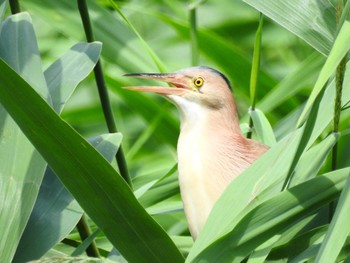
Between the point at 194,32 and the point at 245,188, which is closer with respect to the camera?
the point at 245,188

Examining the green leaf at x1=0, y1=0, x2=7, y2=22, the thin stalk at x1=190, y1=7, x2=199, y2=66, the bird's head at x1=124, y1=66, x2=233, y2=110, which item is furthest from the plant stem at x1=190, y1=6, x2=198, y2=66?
the green leaf at x1=0, y1=0, x2=7, y2=22

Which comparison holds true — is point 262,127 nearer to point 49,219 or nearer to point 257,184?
point 49,219

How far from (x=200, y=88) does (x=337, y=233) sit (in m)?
0.96

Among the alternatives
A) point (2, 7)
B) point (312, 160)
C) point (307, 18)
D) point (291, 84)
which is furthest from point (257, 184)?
point (291, 84)

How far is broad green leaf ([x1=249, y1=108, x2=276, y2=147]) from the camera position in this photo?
208cm

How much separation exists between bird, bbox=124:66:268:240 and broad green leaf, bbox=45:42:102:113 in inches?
8.0

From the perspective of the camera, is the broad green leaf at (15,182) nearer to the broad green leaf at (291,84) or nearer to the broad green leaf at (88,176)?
the broad green leaf at (88,176)

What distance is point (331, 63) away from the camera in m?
1.36

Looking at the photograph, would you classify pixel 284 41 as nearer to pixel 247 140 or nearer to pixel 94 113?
pixel 94 113

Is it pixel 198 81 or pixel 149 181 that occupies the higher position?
pixel 198 81

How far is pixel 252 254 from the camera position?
1570mm

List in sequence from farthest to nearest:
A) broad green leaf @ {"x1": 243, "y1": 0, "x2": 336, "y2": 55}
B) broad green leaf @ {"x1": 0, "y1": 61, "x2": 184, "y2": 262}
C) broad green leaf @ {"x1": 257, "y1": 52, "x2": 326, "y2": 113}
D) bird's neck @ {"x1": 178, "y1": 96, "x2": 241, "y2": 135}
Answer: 1. broad green leaf @ {"x1": 257, "y1": 52, "x2": 326, "y2": 113}
2. bird's neck @ {"x1": 178, "y1": 96, "x2": 241, "y2": 135}
3. broad green leaf @ {"x1": 243, "y1": 0, "x2": 336, "y2": 55}
4. broad green leaf @ {"x1": 0, "y1": 61, "x2": 184, "y2": 262}

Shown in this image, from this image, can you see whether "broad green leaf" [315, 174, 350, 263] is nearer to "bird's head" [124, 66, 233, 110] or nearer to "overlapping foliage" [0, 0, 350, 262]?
"overlapping foliage" [0, 0, 350, 262]

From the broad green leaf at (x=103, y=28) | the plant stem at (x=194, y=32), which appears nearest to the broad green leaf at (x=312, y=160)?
the plant stem at (x=194, y=32)
